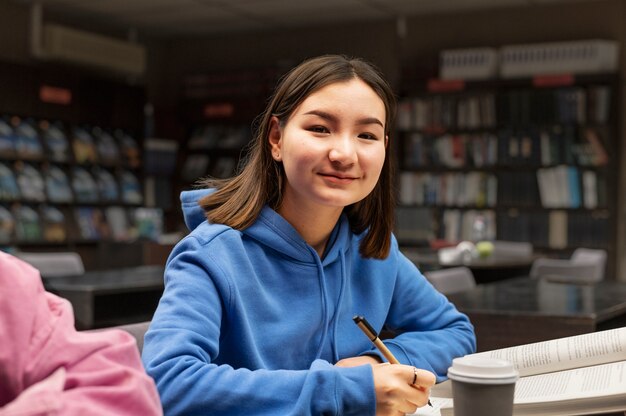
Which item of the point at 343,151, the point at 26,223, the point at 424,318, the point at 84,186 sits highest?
the point at 343,151

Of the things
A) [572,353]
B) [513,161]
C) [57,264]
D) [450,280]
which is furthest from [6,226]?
[572,353]

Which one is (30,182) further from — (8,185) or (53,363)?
(53,363)

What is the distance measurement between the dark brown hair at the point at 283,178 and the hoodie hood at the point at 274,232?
0.05 ft

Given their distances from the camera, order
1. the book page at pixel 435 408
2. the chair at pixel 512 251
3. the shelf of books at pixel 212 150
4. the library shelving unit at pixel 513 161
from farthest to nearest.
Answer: the shelf of books at pixel 212 150 → the library shelving unit at pixel 513 161 → the chair at pixel 512 251 → the book page at pixel 435 408

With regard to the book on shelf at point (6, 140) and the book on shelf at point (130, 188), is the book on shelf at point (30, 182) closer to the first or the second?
the book on shelf at point (6, 140)

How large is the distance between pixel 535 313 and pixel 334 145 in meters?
1.31

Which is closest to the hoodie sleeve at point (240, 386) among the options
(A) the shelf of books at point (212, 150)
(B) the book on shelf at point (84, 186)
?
(B) the book on shelf at point (84, 186)

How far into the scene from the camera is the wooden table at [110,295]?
11.2ft

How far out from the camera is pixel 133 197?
8.57 meters

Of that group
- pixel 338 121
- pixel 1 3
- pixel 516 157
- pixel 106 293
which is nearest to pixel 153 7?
pixel 1 3

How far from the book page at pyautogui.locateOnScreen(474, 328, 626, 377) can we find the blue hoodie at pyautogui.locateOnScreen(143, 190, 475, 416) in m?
0.19

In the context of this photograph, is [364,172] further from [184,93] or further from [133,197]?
[184,93]

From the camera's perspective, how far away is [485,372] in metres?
0.89

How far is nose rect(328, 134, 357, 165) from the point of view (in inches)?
49.3
